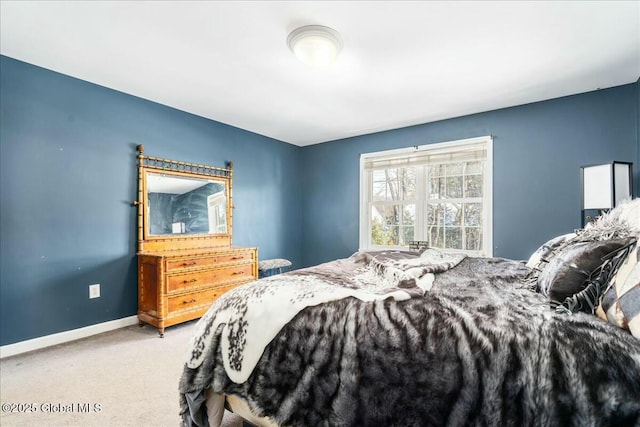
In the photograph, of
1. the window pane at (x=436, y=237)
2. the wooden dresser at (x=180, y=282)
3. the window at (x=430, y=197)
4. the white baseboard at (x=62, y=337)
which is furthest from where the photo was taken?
the window pane at (x=436, y=237)

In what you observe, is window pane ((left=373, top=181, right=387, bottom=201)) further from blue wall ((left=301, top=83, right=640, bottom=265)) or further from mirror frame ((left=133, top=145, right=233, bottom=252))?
mirror frame ((left=133, top=145, right=233, bottom=252))

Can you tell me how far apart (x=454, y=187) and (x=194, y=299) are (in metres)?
3.30

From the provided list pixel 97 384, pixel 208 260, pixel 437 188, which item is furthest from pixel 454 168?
pixel 97 384

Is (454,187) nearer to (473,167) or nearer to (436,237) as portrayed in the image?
(473,167)

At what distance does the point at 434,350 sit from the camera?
2.99 feet

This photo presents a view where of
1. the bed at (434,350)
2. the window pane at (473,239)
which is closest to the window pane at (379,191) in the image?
the window pane at (473,239)

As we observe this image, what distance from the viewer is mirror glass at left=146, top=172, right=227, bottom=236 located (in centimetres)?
313

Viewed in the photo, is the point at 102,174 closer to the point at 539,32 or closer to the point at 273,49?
the point at 273,49

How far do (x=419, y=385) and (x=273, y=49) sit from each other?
2281mm

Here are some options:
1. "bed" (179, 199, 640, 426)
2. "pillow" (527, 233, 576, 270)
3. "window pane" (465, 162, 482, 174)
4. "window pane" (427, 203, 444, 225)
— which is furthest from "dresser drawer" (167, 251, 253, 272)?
"window pane" (465, 162, 482, 174)

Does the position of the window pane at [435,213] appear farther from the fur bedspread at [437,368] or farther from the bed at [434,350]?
the fur bedspread at [437,368]

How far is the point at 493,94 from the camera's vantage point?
116 inches

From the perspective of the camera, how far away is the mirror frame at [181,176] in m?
3.03

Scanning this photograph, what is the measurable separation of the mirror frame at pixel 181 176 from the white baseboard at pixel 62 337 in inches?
29.0
